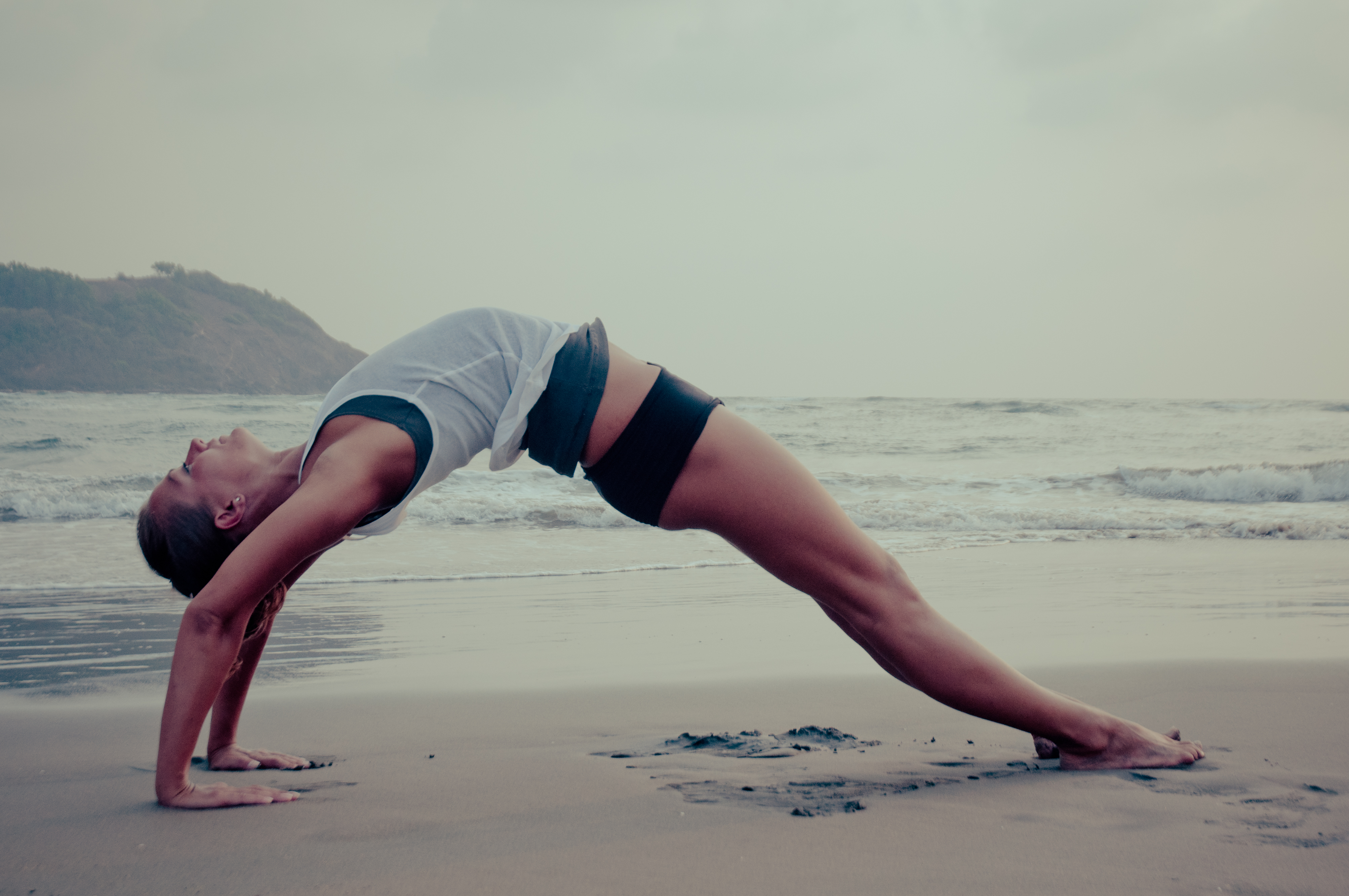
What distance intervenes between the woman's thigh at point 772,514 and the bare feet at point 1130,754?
1.95 ft

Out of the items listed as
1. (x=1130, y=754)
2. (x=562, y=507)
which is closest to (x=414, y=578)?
(x=562, y=507)

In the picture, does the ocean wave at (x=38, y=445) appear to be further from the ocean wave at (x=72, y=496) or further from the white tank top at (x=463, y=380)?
the white tank top at (x=463, y=380)

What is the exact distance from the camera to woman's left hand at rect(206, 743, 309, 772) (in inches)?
80.4

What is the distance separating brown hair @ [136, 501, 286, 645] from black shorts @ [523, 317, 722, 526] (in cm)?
67

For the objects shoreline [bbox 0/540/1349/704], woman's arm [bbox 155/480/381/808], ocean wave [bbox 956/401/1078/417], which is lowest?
shoreline [bbox 0/540/1349/704]

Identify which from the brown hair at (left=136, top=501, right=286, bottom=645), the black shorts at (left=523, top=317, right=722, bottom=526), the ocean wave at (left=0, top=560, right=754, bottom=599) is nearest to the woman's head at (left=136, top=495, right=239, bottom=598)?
the brown hair at (left=136, top=501, right=286, bottom=645)

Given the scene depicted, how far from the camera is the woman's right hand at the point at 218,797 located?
5.33 ft

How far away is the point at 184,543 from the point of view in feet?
5.59

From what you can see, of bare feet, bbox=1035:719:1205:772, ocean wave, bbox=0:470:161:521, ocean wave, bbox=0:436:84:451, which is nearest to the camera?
bare feet, bbox=1035:719:1205:772

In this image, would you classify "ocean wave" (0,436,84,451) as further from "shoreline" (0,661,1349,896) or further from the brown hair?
the brown hair

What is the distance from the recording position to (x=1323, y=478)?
11.9 meters

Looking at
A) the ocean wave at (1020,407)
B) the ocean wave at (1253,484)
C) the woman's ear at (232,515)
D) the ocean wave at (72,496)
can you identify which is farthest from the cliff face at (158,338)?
the woman's ear at (232,515)

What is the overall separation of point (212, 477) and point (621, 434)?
0.85 meters

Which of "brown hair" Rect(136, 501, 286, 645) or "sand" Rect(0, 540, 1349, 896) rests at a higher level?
"brown hair" Rect(136, 501, 286, 645)
